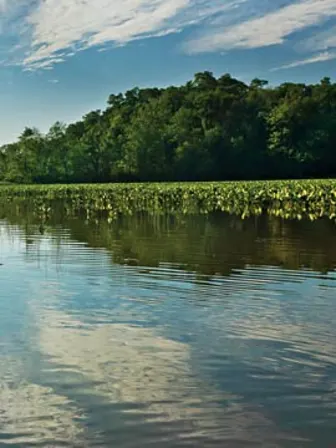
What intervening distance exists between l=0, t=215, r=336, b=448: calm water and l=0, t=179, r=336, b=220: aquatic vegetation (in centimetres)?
1619

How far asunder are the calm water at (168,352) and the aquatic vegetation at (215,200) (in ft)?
53.1

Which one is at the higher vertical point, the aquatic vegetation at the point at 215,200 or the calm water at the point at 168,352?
the aquatic vegetation at the point at 215,200

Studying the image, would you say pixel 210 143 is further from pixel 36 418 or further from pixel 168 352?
pixel 36 418

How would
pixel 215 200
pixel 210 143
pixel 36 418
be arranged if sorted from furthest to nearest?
1. pixel 210 143
2. pixel 215 200
3. pixel 36 418

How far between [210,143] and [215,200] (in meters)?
45.5

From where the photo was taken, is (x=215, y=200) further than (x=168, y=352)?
Yes

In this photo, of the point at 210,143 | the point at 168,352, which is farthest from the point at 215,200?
the point at 210,143

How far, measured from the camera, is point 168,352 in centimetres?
647

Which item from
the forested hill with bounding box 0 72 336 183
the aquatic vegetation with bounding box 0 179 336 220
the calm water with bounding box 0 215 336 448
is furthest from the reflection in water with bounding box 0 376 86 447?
the forested hill with bounding box 0 72 336 183

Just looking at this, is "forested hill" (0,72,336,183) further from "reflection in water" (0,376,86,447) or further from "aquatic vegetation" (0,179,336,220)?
"reflection in water" (0,376,86,447)

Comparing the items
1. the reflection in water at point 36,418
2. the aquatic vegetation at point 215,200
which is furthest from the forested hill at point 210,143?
the reflection in water at point 36,418

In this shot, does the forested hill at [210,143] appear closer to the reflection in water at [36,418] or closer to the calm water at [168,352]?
the calm water at [168,352]

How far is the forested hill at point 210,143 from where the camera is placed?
84125mm

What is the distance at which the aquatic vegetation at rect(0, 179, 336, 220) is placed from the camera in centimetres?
3206
